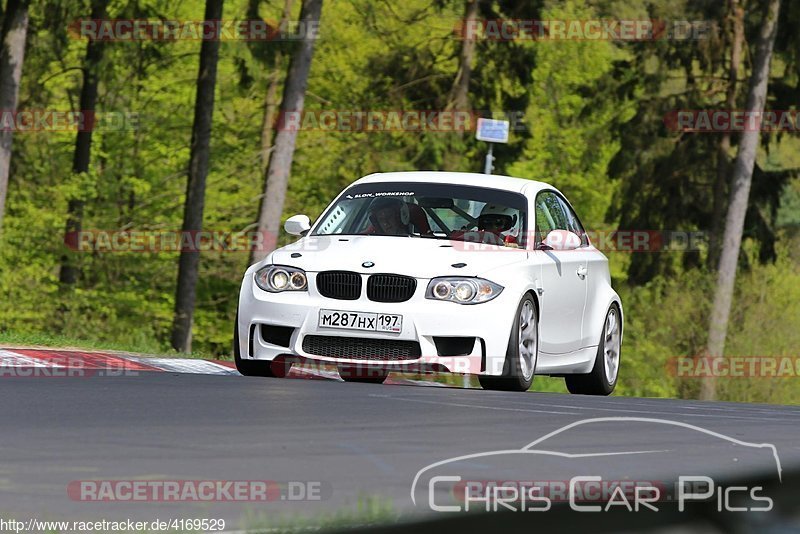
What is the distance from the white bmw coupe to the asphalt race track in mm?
337

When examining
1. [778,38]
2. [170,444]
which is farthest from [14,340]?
[778,38]

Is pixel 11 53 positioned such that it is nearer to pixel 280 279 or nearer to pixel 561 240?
pixel 280 279

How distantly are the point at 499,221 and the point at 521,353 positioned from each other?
1456mm

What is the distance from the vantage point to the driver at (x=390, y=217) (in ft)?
43.6

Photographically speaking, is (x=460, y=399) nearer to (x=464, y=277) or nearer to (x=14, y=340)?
(x=464, y=277)

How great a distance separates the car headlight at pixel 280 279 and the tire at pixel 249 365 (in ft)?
1.24

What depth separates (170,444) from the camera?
7.62 m

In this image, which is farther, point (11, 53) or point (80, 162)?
point (80, 162)

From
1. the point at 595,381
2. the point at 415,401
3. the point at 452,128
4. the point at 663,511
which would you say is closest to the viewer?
the point at 663,511

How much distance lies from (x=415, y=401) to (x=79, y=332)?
1110 inches
